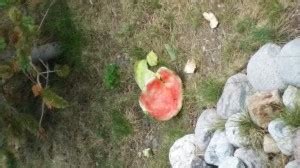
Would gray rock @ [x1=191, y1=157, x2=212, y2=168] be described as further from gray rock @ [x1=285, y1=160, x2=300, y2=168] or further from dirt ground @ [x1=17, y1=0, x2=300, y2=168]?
gray rock @ [x1=285, y1=160, x2=300, y2=168]

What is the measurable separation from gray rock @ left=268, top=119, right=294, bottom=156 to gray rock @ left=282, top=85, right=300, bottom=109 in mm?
113

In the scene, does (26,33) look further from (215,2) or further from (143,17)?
(215,2)

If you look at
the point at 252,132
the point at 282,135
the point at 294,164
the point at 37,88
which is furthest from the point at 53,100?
the point at 294,164

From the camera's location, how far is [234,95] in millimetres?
3721

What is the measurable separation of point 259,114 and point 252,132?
12 centimetres

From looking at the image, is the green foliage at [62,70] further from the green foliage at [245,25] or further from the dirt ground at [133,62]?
the green foliage at [245,25]

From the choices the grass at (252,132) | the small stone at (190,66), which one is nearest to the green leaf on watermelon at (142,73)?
the small stone at (190,66)

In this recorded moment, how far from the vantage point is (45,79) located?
483 cm

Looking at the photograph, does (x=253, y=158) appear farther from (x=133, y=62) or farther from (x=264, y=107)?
(x=133, y=62)

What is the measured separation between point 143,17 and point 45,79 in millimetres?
1002

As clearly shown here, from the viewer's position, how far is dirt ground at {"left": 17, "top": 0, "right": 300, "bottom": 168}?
4031 mm

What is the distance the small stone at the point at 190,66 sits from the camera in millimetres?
4234

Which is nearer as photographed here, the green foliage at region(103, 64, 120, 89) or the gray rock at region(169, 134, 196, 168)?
the gray rock at region(169, 134, 196, 168)

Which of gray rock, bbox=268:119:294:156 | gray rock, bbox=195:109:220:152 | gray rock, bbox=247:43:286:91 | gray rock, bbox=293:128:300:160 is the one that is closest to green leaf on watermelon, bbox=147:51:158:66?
gray rock, bbox=195:109:220:152
